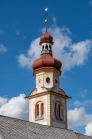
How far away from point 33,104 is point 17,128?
17682mm

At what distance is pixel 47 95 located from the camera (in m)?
54.2

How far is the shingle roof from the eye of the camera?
36156mm

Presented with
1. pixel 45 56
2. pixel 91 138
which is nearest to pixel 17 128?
pixel 91 138

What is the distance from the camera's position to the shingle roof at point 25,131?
36156mm

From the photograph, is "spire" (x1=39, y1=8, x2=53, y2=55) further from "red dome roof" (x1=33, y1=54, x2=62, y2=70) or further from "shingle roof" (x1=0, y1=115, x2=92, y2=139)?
"shingle roof" (x1=0, y1=115, x2=92, y2=139)

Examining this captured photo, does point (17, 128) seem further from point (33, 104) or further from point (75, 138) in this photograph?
point (33, 104)

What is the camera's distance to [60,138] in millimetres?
41406

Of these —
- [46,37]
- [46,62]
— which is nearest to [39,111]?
[46,62]

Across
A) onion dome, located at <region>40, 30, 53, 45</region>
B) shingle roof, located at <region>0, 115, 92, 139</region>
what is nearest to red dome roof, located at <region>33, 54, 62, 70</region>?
onion dome, located at <region>40, 30, 53, 45</region>

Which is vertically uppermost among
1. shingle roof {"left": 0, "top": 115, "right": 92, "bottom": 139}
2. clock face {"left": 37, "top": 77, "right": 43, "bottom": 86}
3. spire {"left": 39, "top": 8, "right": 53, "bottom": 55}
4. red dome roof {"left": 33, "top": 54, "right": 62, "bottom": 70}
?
spire {"left": 39, "top": 8, "right": 53, "bottom": 55}

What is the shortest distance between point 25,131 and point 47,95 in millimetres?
16052

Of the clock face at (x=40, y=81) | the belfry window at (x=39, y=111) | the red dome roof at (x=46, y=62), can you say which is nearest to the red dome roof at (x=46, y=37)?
the red dome roof at (x=46, y=62)

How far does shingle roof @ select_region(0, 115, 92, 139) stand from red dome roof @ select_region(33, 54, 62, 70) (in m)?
14.9

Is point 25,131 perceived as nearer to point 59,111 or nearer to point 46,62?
point 59,111
